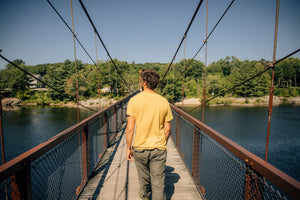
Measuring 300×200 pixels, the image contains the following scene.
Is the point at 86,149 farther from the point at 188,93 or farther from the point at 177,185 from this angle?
the point at 188,93

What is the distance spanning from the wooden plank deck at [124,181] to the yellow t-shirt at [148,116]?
78 cm

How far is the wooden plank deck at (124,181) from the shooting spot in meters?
1.70

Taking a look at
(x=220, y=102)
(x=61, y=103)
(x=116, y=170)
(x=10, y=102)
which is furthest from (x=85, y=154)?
(x=10, y=102)

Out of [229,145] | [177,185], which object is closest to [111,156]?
[177,185]

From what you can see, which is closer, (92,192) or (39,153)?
(39,153)

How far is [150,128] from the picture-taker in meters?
1.24

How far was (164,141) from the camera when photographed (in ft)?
4.27

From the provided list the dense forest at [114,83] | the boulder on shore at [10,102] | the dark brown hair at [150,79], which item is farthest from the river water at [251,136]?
the boulder on shore at [10,102]

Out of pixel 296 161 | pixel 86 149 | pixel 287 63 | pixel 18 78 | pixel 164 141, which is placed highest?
pixel 287 63

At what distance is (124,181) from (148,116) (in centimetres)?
114

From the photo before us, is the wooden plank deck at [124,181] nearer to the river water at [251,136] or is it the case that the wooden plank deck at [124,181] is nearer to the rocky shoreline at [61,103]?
the river water at [251,136]

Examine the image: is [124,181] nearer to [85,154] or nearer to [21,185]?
[85,154]

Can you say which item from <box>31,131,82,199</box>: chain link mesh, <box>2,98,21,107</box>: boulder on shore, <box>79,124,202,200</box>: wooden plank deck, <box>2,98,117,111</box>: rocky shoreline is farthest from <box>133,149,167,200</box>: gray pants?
<box>2,98,21,107</box>: boulder on shore

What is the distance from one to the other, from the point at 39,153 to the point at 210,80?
37.9m
